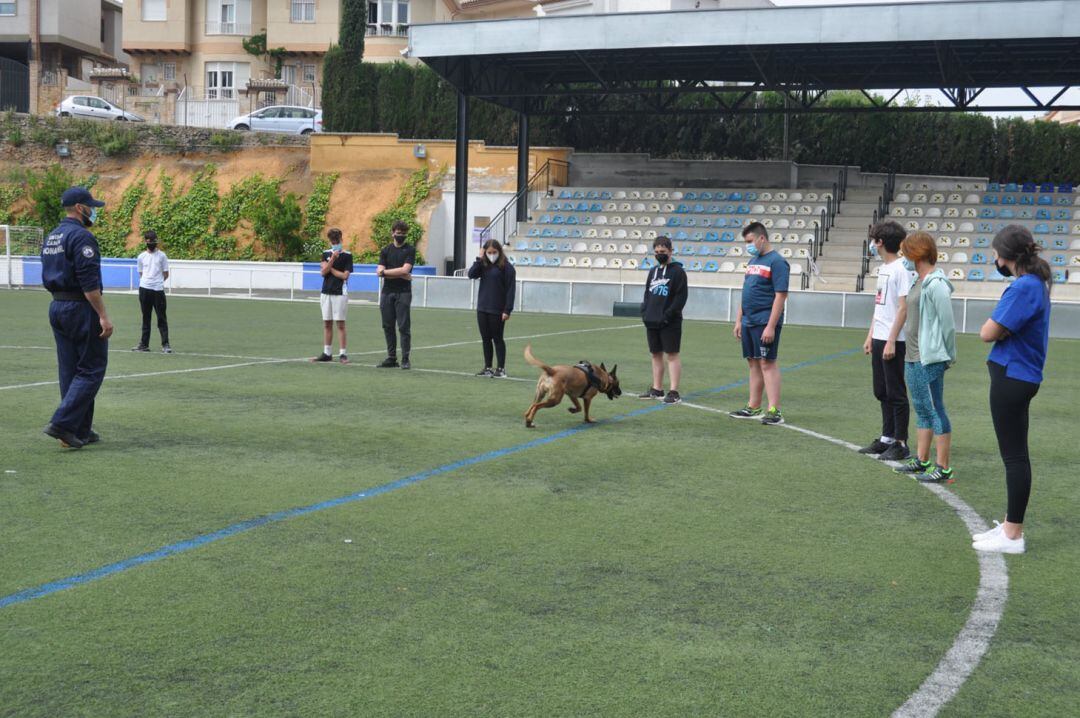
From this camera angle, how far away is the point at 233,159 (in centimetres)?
4612

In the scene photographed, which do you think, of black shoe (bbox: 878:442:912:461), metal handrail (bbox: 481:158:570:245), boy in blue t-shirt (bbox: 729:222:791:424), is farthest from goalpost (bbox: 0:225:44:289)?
black shoe (bbox: 878:442:912:461)

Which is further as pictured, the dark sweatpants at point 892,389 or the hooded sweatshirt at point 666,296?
the hooded sweatshirt at point 666,296

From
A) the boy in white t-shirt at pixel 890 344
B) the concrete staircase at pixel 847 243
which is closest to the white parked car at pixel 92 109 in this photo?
the concrete staircase at pixel 847 243

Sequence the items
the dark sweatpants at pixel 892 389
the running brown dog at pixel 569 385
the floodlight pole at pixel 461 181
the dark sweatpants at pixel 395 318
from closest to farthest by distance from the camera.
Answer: the dark sweatpants at pixel 892 389
the running brown dog at pixel 569 385
the dark sweatpants at pixel 395 318
the floodlight pole at pixel 461 181

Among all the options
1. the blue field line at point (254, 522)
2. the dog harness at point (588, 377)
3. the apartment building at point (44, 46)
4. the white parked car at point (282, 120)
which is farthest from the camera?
the apartment building at point (44, 46)

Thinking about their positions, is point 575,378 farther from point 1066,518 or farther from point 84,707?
point 84,707

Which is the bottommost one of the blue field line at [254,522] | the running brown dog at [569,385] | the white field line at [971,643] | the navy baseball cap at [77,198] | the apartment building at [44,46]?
the blue field line at [254,522]

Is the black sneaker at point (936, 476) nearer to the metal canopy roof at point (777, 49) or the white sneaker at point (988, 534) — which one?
the white sneaker at point (988, 534)

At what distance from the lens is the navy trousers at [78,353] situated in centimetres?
853

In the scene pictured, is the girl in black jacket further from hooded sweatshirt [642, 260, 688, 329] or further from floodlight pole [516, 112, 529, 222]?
floodlight pole [516, 112, 529, 222]

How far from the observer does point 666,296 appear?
1209cm

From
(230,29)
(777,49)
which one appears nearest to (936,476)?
(777,49)

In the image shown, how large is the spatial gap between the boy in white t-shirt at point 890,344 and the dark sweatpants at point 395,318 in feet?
23.7

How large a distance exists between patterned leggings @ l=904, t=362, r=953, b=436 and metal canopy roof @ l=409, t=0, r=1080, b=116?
22.4 m
